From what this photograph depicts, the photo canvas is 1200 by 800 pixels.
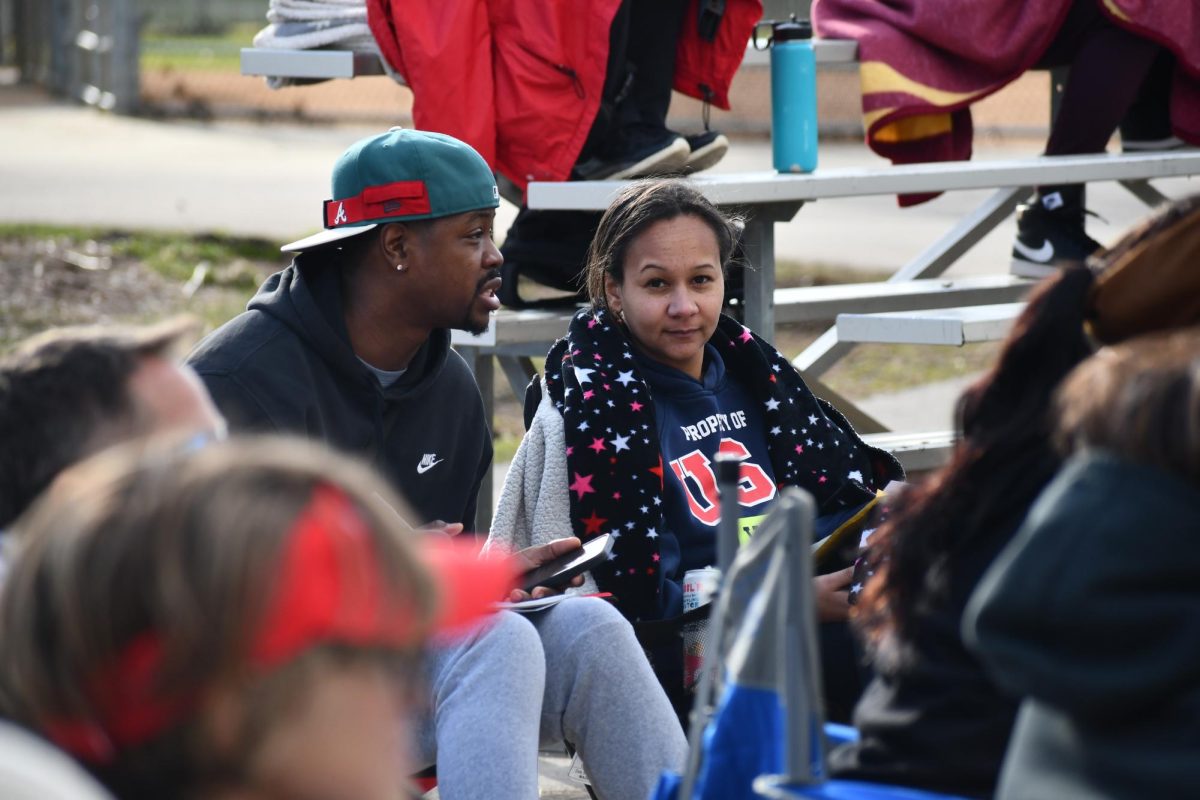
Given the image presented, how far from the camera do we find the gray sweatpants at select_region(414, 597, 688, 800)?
254 cm

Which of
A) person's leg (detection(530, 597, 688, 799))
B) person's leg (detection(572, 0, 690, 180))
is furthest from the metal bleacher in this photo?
person's leg (detection(530, 597, 688, 799))

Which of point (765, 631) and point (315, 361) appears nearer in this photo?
point (765, 631)

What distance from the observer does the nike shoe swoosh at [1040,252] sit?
5.41 m

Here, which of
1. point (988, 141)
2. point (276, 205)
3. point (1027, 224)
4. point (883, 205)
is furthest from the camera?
A: point (988, 141)

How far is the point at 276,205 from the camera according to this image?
36.3 ft

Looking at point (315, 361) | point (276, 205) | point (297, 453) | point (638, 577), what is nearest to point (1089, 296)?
point (297, 453)

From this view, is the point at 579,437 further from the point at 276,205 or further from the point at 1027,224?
the point at 276,205

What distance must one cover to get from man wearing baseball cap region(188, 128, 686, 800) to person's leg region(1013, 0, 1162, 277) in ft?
8.14

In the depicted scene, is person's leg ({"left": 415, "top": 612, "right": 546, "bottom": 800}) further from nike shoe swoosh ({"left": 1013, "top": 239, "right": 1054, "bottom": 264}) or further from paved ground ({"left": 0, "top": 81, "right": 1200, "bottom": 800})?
paved ground ({"left": 0, "top": 81, "right": 1200, "bottom": 800})

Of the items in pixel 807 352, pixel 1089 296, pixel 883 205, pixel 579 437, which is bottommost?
pixel 883 205

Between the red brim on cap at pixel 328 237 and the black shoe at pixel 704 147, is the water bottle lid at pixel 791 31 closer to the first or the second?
the black shoe at pixel 704 147

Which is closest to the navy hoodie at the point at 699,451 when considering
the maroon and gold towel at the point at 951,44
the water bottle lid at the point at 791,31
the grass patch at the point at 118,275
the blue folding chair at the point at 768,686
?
the blue folding chair at the point at 768,686

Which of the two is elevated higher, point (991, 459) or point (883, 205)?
point (991, 459)

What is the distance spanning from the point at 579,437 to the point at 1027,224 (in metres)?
2.75
